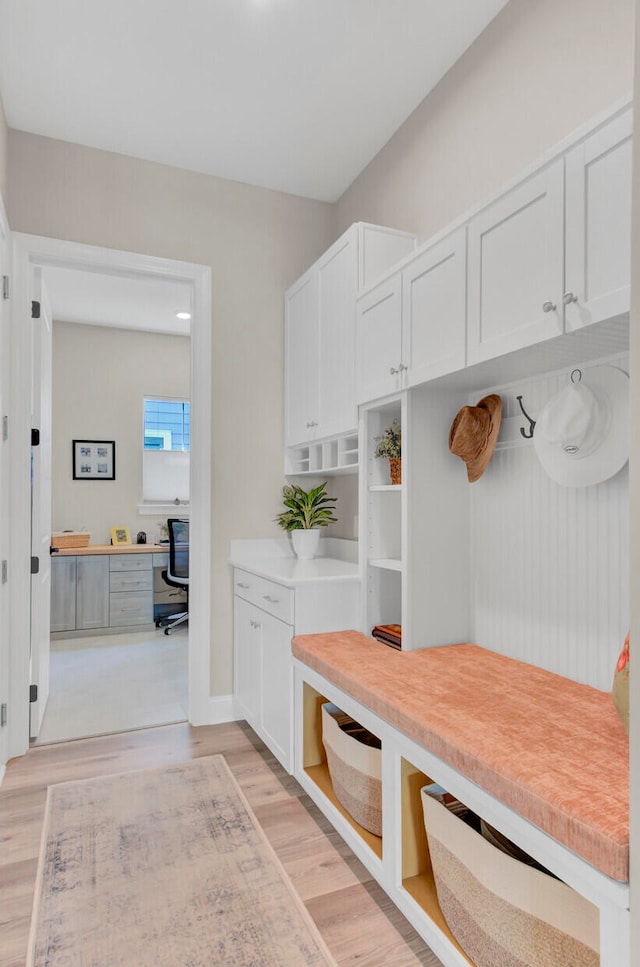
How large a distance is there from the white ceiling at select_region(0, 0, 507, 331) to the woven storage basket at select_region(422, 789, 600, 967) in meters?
2.63

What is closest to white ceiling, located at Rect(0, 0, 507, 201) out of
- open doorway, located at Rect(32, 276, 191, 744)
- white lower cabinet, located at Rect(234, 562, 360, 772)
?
open doorway, located at Rect(32, 276, 191, 744)

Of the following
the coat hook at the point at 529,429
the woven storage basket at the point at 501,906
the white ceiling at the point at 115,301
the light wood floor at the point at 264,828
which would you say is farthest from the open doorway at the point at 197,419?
the woven storage basket at the point at 501,906

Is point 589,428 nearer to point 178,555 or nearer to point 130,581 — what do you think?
point 178,555

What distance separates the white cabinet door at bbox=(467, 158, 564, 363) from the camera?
1.48m

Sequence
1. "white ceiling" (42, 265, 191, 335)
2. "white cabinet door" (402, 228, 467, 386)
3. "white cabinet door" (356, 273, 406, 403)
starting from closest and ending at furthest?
"white cabinet door" (402, 228, 467, 386), "white cabinet door" (356, 273, 406, 403), "white ceiling" (42, 265, 191, 335)

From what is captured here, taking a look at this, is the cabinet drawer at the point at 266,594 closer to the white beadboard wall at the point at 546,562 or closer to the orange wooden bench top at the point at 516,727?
the orange wooden bench top at the point at 516,727

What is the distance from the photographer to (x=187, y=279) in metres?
3.12

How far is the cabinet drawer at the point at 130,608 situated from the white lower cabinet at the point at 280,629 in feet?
8.65

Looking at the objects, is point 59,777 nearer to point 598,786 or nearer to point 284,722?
point 284,722

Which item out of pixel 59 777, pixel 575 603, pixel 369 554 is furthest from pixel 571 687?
pixel 59 777

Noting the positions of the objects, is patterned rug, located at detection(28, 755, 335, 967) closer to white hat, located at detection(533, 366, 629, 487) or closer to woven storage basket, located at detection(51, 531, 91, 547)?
white hat, located at detection(533, 366, 629, 487)

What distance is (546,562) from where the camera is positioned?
1.87 metres

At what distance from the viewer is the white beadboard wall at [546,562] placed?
163 cm

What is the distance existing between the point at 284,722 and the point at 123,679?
1.86 m
